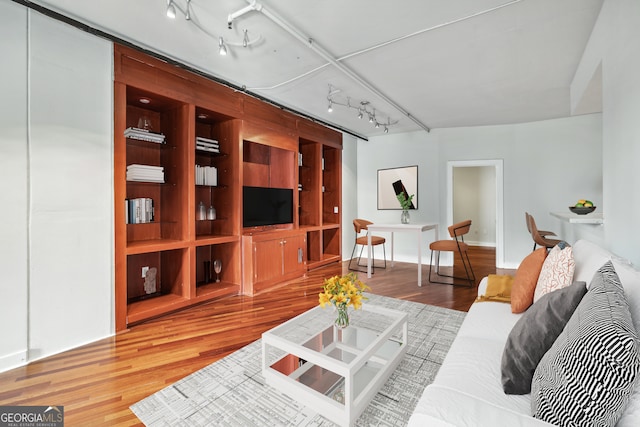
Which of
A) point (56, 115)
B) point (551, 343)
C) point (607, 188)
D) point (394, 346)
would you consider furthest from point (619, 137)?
point (56, 115)

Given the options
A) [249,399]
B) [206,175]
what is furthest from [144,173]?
[249,399]

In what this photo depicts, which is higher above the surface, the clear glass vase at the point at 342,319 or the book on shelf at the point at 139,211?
the book on shelf at the point at 139,211

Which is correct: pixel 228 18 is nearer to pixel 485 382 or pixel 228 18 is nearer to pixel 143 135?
A: pixel 143 135

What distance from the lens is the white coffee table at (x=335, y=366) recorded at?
5.17 ft

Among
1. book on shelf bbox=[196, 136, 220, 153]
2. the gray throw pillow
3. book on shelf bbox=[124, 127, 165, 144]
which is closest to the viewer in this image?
the gray throw pillow

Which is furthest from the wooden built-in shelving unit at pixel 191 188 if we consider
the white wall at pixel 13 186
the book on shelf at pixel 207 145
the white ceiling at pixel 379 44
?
the white wall at pixel 13 186

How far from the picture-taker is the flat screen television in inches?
161

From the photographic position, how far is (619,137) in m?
1.86

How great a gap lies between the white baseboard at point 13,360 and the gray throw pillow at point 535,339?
308 cm

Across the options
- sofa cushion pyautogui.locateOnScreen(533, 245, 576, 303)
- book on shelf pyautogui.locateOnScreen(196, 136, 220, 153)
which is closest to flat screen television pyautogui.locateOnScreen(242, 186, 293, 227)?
book on shelf pyautogui.locateOnScreen(196, 136, 220, 153)

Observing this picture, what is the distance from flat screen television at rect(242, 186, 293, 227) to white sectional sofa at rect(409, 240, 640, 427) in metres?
3.00

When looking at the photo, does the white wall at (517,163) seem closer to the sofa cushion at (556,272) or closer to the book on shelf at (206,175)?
the book on shelf at (206,175)

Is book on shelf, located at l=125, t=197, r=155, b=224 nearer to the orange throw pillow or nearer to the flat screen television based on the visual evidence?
the flat screen television

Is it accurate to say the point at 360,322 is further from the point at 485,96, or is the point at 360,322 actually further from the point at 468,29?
the point at 485,96
